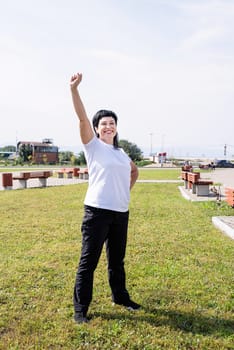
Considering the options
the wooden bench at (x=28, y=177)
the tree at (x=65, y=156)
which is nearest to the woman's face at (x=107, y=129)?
the wooden bench at (x=28, y=177)

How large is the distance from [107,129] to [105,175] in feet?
1.37

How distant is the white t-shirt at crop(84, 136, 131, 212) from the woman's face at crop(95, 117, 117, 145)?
8 centimetres

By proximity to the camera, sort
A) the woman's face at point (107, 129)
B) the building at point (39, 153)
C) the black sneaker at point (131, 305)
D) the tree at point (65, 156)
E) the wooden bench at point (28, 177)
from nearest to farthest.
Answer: the woman's face at point (107, 129) → the black sneaker at point (131, 305) → the wooden bench at point (28, 177) → the building at point (39, 153) → the tree at point (65, 156)

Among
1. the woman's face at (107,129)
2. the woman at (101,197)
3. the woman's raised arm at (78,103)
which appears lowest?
the woman at (101,197)

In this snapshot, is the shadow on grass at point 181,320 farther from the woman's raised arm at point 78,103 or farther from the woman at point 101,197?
the woman's raised arm at point 78,103

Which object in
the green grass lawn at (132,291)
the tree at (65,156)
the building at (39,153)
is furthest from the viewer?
the tree at (65,156)

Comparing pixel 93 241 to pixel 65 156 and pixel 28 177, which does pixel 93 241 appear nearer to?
pixel 28 177

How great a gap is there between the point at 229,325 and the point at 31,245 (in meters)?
3.36

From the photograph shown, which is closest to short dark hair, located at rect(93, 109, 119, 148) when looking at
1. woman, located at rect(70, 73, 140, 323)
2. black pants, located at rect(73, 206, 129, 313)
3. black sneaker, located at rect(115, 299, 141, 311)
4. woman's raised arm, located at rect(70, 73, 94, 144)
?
woman, located at rect(70, 73, 140, 323)

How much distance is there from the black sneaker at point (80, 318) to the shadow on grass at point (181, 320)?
5.9 inches

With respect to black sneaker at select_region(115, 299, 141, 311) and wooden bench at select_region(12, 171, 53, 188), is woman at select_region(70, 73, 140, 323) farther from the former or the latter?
wooden bench at select_region(12, 171, 53, 188)

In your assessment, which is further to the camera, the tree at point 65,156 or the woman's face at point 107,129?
the tree at point 65,156

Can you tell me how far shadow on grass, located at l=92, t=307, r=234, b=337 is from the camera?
3016 mm

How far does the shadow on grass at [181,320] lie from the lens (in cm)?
302
